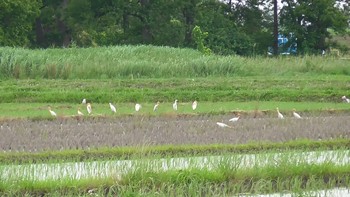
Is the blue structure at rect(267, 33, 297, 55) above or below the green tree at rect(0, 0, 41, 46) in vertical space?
below

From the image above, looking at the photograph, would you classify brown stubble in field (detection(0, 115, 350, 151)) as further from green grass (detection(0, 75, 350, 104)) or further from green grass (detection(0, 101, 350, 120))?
green grass (detection(0, 75, 350, 104))

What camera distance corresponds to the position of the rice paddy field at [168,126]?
834 centimetres

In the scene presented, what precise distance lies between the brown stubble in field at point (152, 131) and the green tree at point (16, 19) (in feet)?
80.4

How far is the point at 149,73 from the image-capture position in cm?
2455

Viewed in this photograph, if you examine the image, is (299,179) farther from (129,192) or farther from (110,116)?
(110,116)

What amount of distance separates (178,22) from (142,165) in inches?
1333

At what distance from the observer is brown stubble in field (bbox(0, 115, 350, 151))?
37.9 ft

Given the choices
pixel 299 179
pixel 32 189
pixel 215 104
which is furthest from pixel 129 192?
pixel 215 104

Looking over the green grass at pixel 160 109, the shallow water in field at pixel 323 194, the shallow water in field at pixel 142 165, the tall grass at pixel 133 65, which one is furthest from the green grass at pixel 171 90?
the shallow water in field at pixel 323 194

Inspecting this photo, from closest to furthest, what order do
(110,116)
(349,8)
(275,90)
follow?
(110,116) < (275,90) < (349,8)

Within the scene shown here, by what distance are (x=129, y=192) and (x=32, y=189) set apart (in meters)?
1.50

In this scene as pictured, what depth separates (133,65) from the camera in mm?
24531

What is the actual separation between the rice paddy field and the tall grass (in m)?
0.04

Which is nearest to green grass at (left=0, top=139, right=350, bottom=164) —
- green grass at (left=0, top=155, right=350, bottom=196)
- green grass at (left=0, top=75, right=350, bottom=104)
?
green grass at (left=0, top=155, right=350, bottom=196)
